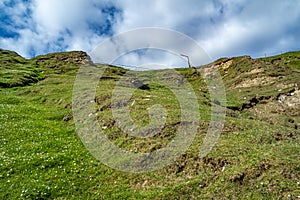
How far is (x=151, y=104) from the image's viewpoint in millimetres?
22844

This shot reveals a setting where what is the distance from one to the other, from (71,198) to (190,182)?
5175 millimetres

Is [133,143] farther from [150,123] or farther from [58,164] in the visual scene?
[58,164]

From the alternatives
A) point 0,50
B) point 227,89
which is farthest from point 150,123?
point 0,50

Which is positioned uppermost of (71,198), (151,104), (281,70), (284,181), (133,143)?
(281,70)

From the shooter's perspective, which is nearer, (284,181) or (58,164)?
(284,181)

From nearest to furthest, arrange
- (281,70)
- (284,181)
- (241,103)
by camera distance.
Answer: (284,181) → (241,103) → (281,70)

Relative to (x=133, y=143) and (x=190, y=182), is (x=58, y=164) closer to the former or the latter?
(x=133, y=143)

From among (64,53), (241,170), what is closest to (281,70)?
(241,170)

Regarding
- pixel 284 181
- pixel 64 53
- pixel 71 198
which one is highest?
pixel 64 53

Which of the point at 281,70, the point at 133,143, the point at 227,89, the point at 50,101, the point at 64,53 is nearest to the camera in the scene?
the point at 133,143

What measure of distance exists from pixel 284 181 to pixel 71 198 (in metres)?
8.84

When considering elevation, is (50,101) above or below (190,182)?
above

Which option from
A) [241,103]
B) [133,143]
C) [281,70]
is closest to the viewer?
[133,143]

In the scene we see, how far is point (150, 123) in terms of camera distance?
18.1m
